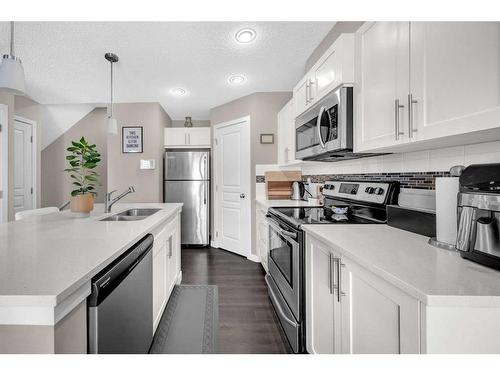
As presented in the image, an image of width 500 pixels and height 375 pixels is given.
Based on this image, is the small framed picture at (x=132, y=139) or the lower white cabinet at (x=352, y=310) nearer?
the lower white cabinet at (x=352, y=310)

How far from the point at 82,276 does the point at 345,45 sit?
1.77m

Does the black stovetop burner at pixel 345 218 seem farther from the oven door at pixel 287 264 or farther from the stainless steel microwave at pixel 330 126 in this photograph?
the stainless steel microwave at pixel 330 126

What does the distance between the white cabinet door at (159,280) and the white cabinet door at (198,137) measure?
268cm

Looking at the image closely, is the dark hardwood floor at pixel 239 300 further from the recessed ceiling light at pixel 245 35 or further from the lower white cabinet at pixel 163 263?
the recessed ceiling light at pixel 245 35

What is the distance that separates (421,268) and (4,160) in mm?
4538

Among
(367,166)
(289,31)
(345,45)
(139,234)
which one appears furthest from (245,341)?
(289,31)

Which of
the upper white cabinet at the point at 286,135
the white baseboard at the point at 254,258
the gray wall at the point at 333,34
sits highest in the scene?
the gray wall at the point at 333,34

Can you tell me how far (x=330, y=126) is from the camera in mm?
1692

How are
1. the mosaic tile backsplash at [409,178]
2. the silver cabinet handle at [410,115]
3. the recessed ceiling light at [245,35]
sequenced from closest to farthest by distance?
the silver cabinet handle at [410,115], the mosaic tile backsplash at [409,178], the recessed ceiling light at [245,35]

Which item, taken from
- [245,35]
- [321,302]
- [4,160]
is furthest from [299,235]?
[4,160]

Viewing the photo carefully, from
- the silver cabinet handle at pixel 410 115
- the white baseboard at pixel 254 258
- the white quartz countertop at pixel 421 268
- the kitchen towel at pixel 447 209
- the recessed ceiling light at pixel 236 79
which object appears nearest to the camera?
the white quartz countertop at pixel 421 268

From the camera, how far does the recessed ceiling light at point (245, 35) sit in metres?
2.21

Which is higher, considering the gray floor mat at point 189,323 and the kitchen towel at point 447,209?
the kitchen towel at point 447,209

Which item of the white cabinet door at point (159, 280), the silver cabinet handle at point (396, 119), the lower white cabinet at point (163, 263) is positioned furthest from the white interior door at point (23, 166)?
the silver cabinet handle at point (396, 119)
